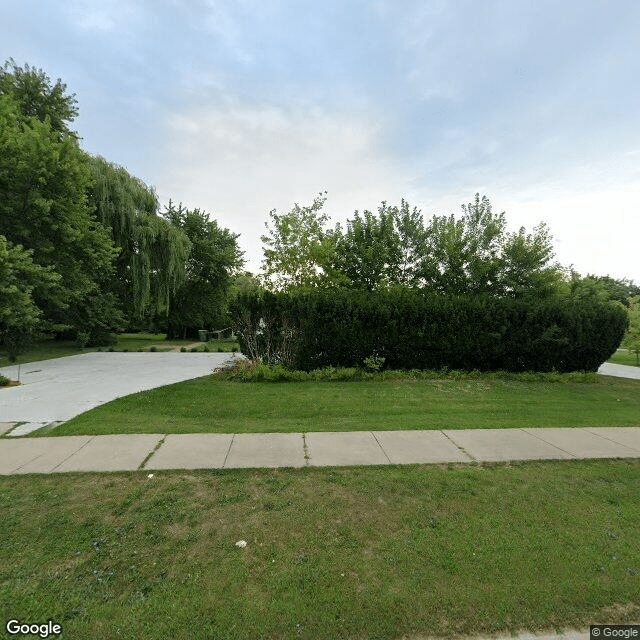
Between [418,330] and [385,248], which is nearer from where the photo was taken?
[418,330]

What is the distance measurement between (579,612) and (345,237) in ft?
42.3

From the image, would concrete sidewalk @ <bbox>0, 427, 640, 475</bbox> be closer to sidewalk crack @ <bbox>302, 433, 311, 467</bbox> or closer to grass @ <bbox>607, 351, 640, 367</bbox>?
sidewalk crack @ <bbox>302, 433, 311, 467</bbox>

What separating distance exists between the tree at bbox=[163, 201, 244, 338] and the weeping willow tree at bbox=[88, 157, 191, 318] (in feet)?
21.3

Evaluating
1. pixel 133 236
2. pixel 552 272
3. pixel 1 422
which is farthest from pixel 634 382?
pixel 133 236

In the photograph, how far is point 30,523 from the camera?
2721 mm

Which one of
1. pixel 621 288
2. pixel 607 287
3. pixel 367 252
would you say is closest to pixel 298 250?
pixel 367 252

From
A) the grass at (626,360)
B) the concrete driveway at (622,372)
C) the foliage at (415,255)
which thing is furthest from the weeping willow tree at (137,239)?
the grass at (626,360)

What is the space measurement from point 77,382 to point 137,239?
11087mm

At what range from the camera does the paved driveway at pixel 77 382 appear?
244 inches

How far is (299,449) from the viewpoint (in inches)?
168

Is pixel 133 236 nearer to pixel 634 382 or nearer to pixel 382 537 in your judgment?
pixel 382 537

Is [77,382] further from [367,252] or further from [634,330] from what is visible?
[634,330]

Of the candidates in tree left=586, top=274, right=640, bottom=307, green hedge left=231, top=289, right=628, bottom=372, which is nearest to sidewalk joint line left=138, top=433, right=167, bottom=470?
green hedge left=231, top=289, right=628, bottom=372

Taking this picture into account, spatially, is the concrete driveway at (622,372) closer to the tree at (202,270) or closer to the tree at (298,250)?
the tree at (298,250)
